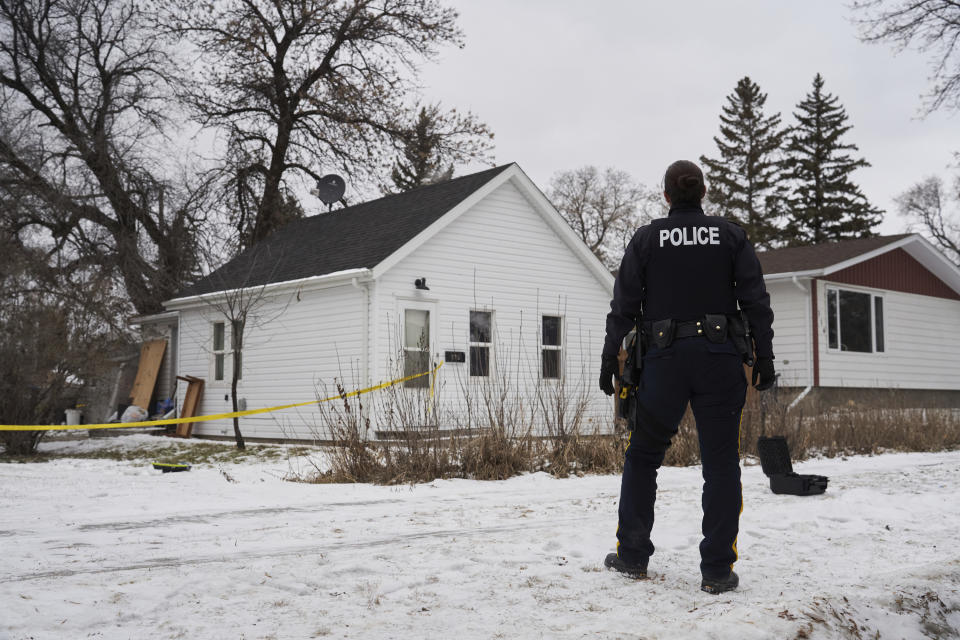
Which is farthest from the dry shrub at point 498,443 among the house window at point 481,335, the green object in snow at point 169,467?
the house window at point 481,335

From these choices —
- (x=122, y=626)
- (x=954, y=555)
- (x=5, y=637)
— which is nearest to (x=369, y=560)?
(x=122, y=626)

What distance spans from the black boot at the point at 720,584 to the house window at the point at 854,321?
19.7m

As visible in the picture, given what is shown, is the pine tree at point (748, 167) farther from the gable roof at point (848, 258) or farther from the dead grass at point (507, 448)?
the dead grass at point (507, 448)

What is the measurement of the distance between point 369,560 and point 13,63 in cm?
2611

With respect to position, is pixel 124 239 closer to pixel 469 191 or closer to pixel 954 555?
pixel 469 191

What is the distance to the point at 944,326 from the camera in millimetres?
26469

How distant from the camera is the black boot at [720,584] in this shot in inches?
171

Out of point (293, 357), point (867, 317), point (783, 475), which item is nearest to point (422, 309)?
point (293, 357)

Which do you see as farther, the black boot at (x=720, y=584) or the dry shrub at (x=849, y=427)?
the dry shrub at (x=849, y=427)

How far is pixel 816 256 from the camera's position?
23.8 meters

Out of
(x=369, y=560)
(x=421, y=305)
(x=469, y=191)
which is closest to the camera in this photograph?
(x=369, y=560)

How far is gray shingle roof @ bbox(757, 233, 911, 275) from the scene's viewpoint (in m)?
22.7

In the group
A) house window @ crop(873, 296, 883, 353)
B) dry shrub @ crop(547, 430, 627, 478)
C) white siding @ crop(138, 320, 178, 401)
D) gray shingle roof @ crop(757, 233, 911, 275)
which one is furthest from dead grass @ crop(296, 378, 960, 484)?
white siding @ crop(138, 320, 178, 401)

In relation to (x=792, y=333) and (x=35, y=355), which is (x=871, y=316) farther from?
(x=35, y=355)
